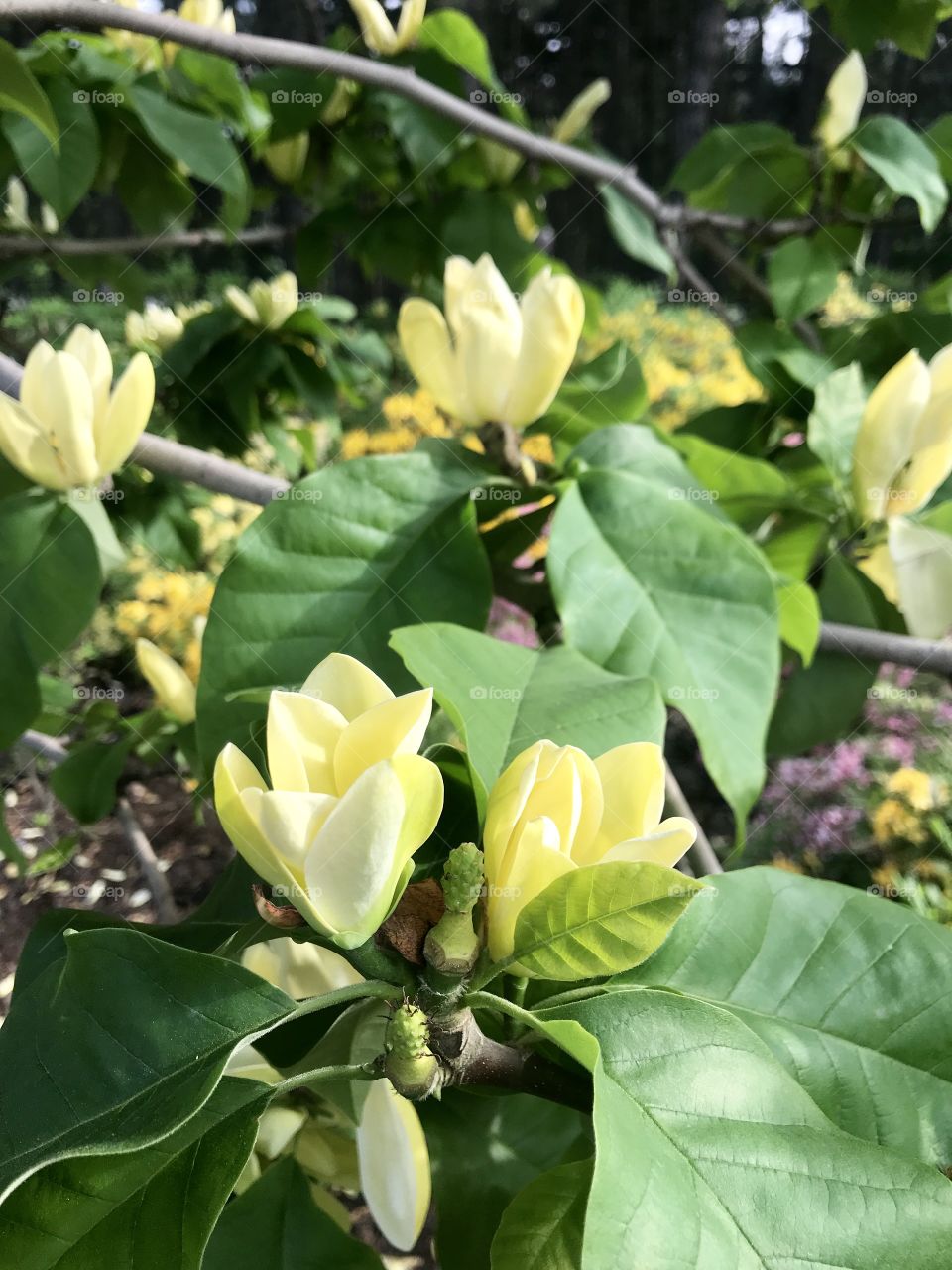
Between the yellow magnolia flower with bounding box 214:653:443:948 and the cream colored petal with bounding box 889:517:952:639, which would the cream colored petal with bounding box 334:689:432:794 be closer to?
Answer: the yellow magnolia flower with bounding box 214:653:443:948

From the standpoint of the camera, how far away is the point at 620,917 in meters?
0.31

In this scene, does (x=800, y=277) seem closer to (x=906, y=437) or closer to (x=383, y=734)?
(x=906, y=437)

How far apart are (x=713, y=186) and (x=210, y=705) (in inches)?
42.0

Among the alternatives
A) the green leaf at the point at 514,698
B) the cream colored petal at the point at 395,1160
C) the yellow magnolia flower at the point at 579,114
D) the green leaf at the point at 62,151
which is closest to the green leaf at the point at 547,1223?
the cream colored petal at the point at 395,1160

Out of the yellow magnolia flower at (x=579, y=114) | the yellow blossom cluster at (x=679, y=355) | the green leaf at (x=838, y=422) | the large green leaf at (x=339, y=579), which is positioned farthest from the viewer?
the yellow blossom cluster at (x=679, y=355)

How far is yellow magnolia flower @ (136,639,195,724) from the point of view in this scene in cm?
81

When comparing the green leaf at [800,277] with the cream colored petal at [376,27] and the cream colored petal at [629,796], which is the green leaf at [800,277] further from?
the cream colored petal at [629,796]

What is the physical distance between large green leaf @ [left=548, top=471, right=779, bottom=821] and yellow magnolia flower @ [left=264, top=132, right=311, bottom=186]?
909mm

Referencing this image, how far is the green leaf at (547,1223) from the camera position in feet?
1.14

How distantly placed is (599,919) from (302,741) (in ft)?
0.40

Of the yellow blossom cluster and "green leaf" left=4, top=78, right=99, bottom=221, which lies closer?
"green leaf" left=4, top=78, right=99, bottom=221

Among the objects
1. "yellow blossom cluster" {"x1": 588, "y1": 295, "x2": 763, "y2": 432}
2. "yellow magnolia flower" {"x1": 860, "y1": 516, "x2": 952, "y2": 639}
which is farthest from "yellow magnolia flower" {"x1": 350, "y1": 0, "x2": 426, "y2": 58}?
"yellow blossom cluster" {"x1": 588, "y1": 295, "x2": 763, "y2": 432}

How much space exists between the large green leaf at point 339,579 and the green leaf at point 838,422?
35 cm

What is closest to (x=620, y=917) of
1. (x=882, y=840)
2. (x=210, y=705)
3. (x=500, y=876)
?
(x=500, y=876)
